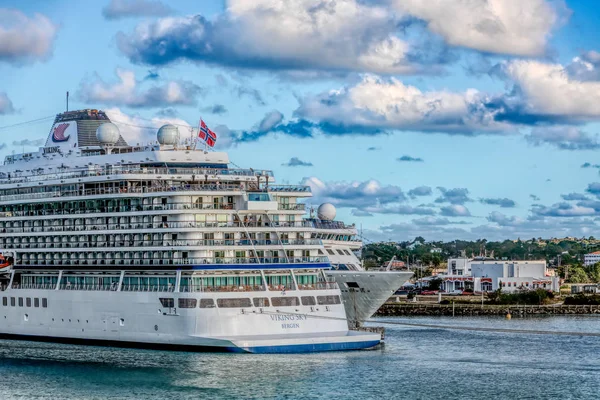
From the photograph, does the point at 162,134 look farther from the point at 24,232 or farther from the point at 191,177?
the point at 24,232

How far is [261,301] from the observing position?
6328cm

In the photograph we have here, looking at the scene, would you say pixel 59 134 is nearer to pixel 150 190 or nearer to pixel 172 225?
pixel 150 190

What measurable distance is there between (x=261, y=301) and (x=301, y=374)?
7.39 metres

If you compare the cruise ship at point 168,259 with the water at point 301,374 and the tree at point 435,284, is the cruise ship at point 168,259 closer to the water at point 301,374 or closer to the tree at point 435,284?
the water at point 301,374

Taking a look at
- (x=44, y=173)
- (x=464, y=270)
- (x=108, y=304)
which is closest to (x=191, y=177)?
(x=108, y=304)

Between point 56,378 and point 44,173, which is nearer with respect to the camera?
point 56,378

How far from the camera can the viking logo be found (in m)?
80.2

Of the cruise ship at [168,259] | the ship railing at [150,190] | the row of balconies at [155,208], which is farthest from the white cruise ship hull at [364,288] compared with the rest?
the ship railing at [150,190]

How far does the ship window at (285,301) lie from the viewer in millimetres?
63688

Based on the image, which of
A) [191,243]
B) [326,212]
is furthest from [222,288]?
[326,212]

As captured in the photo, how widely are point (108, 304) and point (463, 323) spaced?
49.7 m

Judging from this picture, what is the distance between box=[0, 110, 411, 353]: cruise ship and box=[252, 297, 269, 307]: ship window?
0.07 meters

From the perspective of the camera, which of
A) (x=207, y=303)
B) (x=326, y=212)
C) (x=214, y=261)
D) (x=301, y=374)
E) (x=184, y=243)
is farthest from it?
(x=326, y=212)

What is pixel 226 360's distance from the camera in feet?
198
